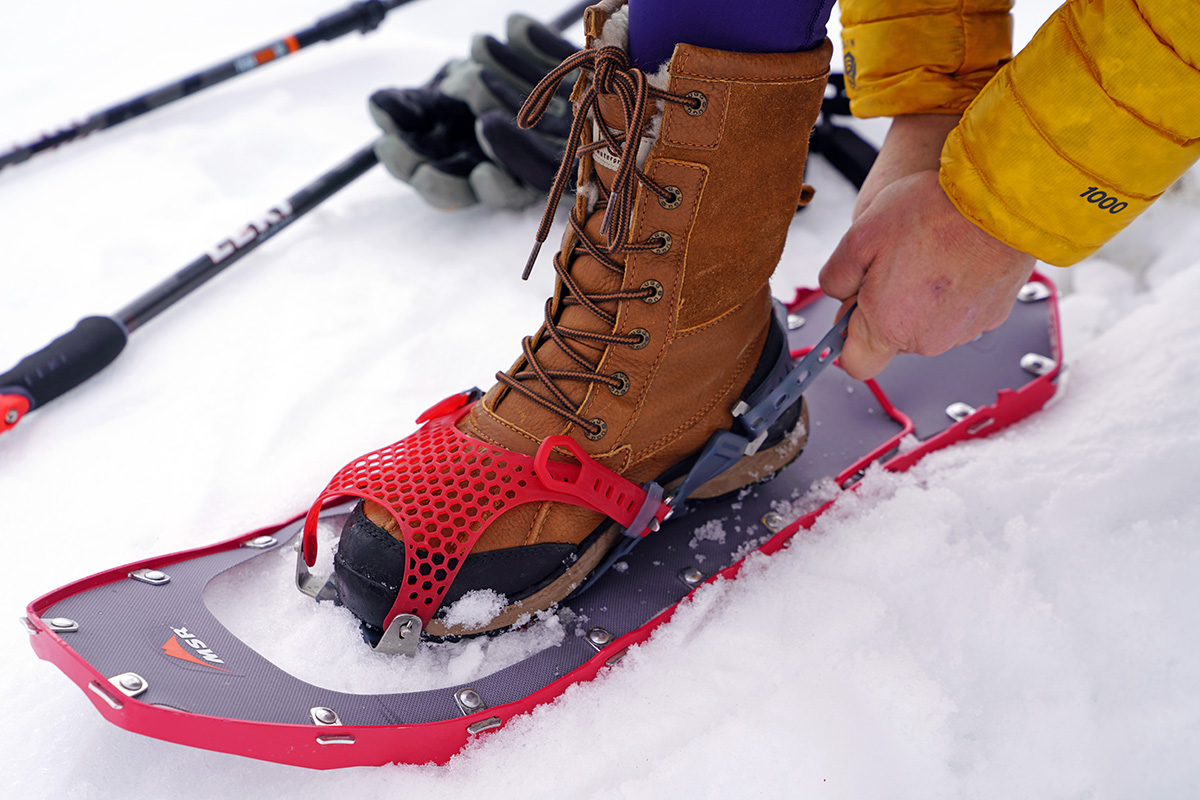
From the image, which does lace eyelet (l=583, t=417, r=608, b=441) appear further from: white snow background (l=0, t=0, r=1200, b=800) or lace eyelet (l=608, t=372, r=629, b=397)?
white snow background (l=0, t=0, r=1200, b=800)

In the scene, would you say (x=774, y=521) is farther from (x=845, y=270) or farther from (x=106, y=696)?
(x=106, y=696)

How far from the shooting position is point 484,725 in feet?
2.62

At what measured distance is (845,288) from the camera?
962 mm

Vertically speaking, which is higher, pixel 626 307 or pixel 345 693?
pixel 626 307

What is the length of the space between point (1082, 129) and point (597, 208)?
469 mm

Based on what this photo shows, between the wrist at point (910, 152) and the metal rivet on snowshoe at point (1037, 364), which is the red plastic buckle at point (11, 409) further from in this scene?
the metal rivet on snowshoe at point (1037, 364)

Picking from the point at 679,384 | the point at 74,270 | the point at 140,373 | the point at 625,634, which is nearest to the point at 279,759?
the point at 625,634

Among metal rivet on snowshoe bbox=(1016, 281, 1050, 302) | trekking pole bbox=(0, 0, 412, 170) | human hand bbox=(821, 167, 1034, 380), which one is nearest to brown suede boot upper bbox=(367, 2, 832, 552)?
human hand bbox=(821, 167, 1034, 380)

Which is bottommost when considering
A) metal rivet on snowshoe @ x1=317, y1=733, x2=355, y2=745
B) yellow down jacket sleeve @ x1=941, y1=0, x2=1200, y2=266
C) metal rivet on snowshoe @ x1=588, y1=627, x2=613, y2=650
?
metal rivet on snowshoe @ x1=588, y1=627, x2=613, y2=650

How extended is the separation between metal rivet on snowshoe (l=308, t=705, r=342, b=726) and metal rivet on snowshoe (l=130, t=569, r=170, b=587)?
270 mm

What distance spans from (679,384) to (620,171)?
26 centimetres

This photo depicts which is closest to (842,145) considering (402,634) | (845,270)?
(845,270)

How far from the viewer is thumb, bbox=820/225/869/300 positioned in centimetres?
93

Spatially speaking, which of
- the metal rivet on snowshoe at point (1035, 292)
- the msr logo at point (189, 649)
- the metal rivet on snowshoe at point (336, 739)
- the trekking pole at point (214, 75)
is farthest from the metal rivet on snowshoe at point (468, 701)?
the trekking pole at point (214, 75)
